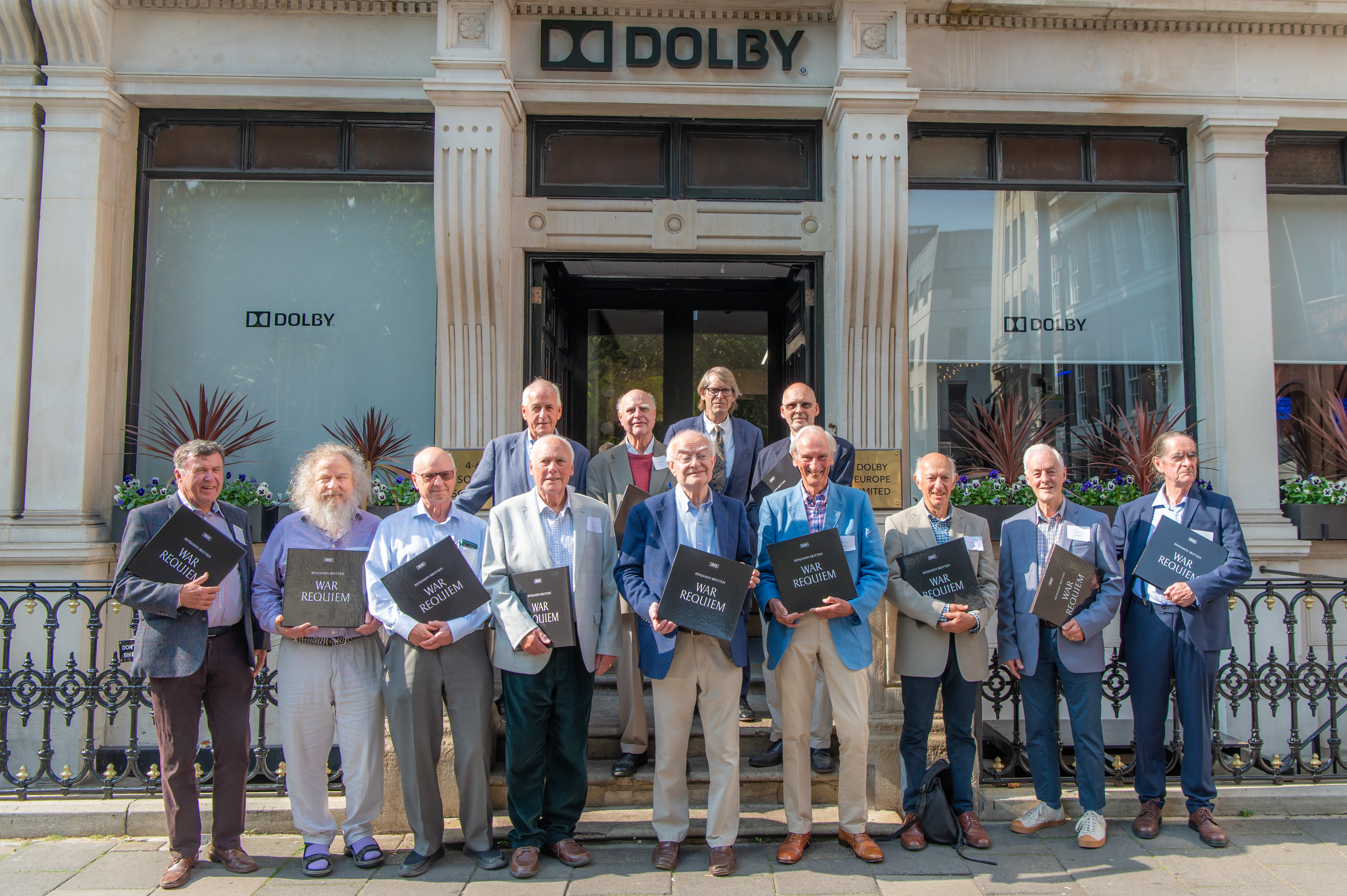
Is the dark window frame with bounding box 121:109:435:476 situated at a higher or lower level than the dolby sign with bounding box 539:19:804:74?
lower

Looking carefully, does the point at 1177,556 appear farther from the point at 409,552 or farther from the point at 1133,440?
the point at 409,552

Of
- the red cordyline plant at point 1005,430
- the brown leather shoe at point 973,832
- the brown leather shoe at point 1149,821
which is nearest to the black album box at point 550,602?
the brown leather shoe at point 973,832

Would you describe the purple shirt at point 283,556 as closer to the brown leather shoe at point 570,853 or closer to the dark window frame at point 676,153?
the brown leather shoe at point 570,853

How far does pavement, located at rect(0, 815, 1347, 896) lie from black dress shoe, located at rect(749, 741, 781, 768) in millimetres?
494

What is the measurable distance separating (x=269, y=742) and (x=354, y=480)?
11.9 feet

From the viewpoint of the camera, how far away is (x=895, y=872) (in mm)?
4223

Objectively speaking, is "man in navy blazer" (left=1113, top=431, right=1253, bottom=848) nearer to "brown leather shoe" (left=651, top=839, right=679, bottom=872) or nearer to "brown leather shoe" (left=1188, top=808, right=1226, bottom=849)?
"brown leather shoe" (left=1188, top=808, right=1226, bottom=849)

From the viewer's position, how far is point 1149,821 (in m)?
4.67

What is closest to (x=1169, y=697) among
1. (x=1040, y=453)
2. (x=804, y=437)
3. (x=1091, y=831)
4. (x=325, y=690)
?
(x=1091, y=831)

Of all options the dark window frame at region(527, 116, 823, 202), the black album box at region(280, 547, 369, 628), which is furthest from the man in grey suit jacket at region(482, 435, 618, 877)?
the dark window frame at region(527, 116, 823, 202)

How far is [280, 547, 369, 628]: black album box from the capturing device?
418cm

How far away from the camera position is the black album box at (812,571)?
4.18m

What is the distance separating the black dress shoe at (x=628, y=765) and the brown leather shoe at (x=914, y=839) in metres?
1.49

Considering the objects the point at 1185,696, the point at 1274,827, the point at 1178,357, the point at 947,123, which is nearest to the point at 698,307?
the point at 947,123
